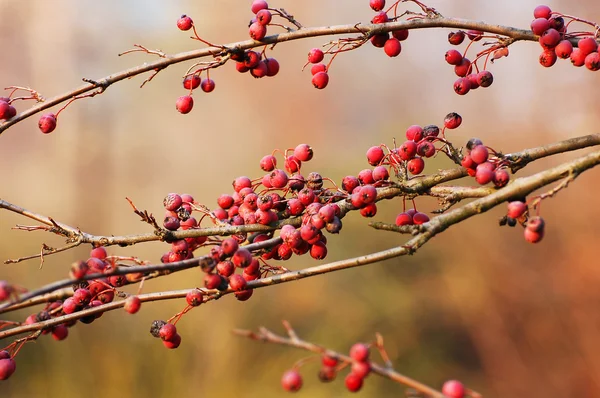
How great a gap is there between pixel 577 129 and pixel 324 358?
3.72m

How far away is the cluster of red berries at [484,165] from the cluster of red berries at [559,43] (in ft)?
0.64

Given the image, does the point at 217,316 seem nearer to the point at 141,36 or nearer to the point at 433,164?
the point at 433,164

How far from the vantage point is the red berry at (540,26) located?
31.4 inches

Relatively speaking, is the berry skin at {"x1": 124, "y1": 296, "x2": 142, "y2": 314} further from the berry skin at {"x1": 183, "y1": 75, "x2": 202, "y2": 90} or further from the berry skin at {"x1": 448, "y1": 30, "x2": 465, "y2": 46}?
the berry skin at {"x1": 448, "y1": 30, "x2": 465, "y2": 46}

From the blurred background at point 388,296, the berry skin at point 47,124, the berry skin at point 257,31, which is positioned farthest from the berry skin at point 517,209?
the blurred background at point 388,296

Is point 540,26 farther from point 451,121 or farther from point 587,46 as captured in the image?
point 451,121

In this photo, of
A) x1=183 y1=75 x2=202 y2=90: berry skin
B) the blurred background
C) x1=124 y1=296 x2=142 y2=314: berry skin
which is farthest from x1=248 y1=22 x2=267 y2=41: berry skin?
the blurred background

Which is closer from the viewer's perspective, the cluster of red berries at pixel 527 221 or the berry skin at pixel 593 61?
the cluster of red berries at pixel 527 221

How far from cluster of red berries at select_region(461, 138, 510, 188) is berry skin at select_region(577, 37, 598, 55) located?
21 centimetres

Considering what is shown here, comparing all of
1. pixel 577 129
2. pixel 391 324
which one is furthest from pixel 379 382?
pixel 577 129

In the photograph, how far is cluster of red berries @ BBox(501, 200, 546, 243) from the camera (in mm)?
628

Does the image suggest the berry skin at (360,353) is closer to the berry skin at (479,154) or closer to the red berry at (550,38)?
the berry skin at (479,154)

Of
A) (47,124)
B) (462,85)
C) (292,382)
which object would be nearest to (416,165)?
(462,85)

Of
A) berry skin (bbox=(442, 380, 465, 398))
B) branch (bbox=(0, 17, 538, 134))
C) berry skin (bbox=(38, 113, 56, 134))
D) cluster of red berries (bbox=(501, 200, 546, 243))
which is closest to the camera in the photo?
berry skin (bbox=(442, 380, 465, 398))
